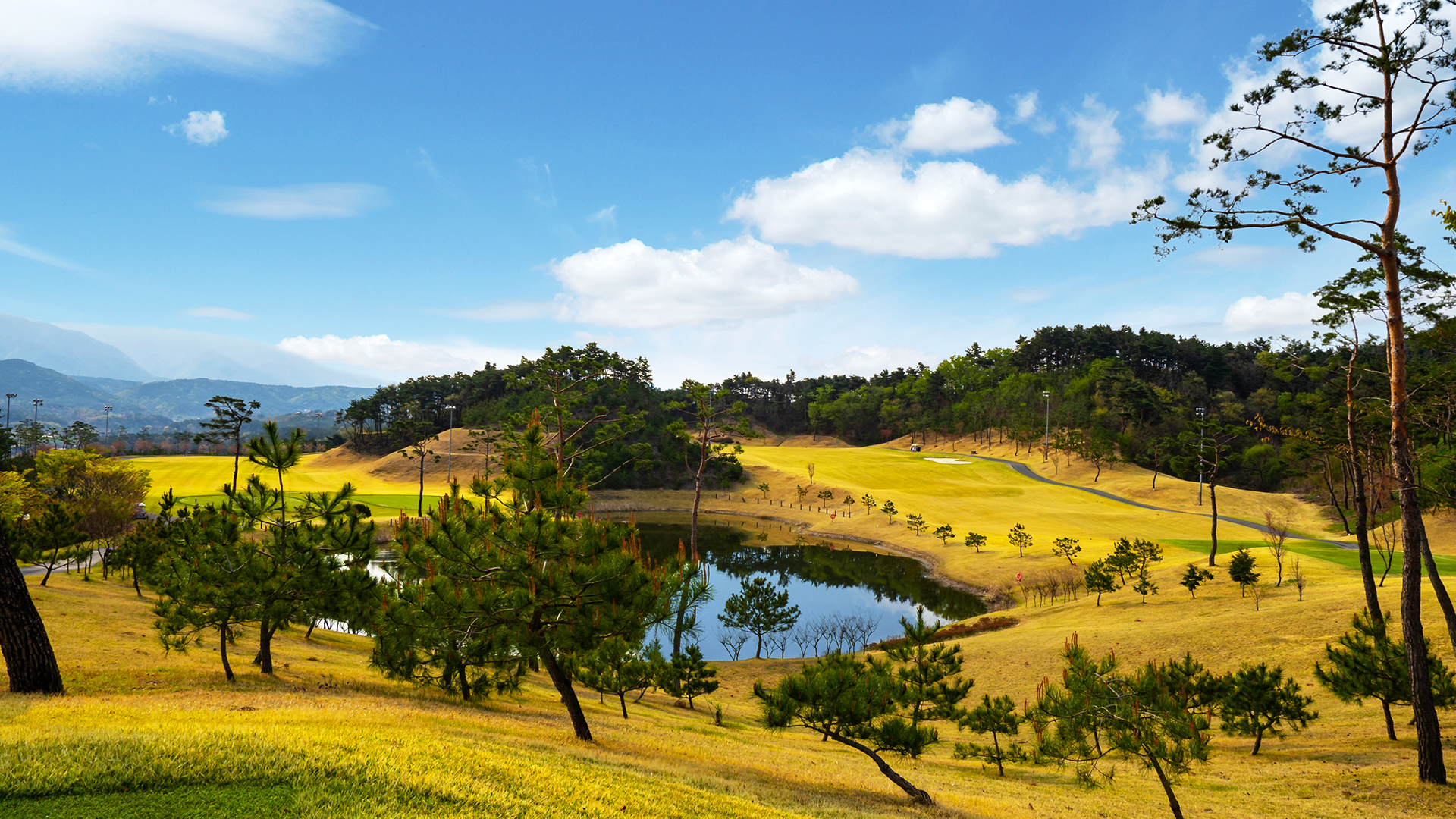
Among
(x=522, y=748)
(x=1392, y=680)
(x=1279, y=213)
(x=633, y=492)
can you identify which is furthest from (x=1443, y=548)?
(x=633, y=492)

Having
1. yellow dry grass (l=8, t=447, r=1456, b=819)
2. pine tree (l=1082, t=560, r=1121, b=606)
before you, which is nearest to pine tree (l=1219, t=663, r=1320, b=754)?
yellow dry grass (l=8, t=447, r=1456, b=819)

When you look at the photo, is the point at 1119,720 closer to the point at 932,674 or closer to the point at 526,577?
the point at 932,674

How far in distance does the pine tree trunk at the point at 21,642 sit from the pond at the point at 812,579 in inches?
823

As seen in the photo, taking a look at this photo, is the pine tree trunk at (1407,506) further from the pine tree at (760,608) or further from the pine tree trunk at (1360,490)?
the pine tree at (760,608)

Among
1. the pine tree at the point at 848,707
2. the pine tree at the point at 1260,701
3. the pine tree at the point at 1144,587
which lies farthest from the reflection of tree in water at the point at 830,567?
the pine tree at the point at 848,707

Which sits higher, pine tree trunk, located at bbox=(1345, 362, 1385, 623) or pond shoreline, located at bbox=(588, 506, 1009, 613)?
pine tree trunk, located at bbox=(1345, 362, 1385, 623)

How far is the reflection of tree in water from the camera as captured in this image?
3644cm

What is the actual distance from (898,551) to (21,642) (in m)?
45.9

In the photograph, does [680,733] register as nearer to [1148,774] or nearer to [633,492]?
[1148,774]

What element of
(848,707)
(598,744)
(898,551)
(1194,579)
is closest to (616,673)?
(598,744)

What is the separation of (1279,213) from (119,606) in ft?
100

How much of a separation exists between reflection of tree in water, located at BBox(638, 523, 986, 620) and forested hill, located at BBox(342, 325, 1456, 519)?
8701mm

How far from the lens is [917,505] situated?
199ft

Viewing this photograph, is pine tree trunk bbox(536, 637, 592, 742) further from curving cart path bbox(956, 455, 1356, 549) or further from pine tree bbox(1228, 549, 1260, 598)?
curving cart path bbox(956, 455, 1356, 549)
